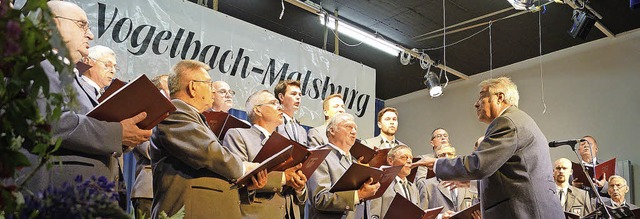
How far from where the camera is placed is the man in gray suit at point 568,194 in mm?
6074

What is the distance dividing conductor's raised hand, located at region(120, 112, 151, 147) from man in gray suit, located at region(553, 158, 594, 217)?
184 inches

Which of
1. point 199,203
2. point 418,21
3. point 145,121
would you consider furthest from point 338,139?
point 418,21

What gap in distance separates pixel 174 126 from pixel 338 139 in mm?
1633

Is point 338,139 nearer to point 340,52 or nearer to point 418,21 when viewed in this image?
point 418,21

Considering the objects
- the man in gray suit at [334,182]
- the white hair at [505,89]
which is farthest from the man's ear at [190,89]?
the white hair at [505,89]

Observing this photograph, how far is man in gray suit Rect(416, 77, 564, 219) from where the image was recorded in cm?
347

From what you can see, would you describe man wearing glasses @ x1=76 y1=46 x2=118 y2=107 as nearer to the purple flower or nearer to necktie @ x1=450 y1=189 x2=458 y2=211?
the purple flower

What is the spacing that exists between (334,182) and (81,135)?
2.06m

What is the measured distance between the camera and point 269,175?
3.18m

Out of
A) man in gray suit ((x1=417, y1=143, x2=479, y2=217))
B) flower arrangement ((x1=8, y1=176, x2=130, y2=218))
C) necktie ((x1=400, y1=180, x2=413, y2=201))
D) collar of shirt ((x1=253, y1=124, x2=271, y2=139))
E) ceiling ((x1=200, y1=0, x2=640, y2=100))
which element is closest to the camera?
flower arrangement ((x1=8, y1=176, x2=130, y2=218))

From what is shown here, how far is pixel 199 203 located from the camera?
9.12ft

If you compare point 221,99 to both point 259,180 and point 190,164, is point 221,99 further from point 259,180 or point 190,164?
point 190,164

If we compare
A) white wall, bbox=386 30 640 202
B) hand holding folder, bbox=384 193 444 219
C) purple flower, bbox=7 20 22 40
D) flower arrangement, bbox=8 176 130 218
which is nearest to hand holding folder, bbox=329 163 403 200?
hand holding folder, bbox=384 193 444 219

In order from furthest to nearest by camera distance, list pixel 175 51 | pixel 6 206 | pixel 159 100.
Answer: pixel 175 51
pixel 159 100
pixel 6 206
